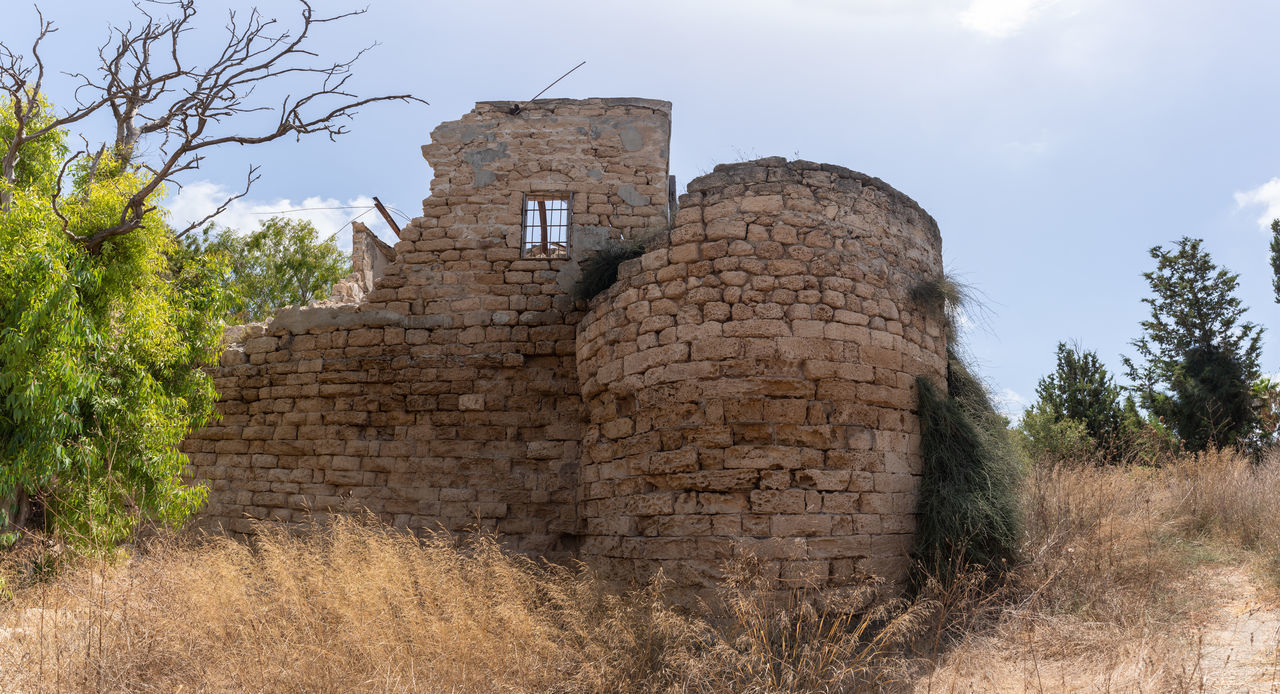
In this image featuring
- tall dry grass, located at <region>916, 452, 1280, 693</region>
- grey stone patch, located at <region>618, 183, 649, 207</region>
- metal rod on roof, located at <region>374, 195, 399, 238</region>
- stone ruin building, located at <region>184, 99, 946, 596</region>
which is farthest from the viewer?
metal rod on roof, located at <region>374, 195, 399, 238</region>

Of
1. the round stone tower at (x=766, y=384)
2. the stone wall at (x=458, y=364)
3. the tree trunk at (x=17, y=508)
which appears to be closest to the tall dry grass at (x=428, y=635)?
the round stone tower at (x=766, y=384)

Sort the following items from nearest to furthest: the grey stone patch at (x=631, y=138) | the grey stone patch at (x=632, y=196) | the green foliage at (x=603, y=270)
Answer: the green foliage at (x=603, y=270)
the grey stone patch at (x=632, y=196)
the grey stone patch at (x=631, y=138)

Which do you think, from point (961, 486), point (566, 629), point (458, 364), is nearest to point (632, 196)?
point (458, 364)

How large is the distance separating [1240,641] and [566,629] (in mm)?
4086

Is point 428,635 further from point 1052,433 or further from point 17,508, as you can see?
point 1052,433

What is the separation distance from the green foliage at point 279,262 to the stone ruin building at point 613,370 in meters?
12.6

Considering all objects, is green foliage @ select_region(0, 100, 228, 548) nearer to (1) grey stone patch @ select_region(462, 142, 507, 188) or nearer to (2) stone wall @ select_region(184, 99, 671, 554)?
(2) stone wall @ select_region(184, 99, 671, 554)

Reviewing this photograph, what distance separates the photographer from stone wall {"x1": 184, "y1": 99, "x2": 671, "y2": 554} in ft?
22.9

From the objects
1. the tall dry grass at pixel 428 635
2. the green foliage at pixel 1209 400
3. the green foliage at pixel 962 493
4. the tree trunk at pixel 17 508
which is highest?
the green foliage at pixel 1209 400

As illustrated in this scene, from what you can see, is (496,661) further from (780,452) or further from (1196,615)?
(1196,615)

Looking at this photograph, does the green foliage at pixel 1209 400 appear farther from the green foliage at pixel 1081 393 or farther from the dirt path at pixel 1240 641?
the dirt path at pixel 1240 641

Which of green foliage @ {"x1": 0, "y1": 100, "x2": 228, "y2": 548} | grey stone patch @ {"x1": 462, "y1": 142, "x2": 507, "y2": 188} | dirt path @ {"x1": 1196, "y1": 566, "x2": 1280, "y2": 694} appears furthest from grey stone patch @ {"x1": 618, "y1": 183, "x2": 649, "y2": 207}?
dirt path @ {"x1": 1196, "y1": 566, "x2": 1280, "y2": 694}

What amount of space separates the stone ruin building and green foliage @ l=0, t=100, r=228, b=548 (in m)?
0.80

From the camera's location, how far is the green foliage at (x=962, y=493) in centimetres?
504
